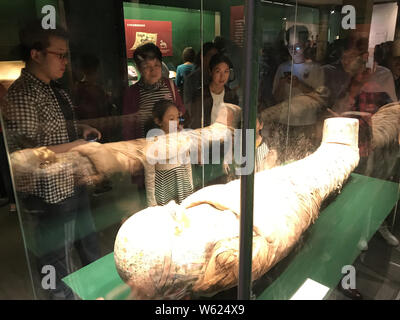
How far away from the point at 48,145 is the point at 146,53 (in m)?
0.52

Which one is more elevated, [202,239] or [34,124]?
[34,124]

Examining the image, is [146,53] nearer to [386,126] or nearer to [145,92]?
[145,92]

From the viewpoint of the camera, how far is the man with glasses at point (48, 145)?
1.16 metres

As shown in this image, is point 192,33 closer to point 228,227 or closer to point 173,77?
point 173,77

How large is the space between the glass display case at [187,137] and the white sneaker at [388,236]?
17cm

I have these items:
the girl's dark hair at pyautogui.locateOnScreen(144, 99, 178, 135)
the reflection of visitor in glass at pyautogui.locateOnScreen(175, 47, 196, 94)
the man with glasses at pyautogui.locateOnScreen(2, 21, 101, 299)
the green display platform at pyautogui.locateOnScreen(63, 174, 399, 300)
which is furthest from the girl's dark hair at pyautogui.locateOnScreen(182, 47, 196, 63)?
the green display platform at pyautogui.locateOnScreen(63, 174, 399, 300)

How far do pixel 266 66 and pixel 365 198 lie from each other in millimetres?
1300

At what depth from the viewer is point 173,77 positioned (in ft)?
4.37

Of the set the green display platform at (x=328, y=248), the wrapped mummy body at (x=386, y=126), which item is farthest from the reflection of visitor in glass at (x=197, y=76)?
the wrapped mummy body at (x=386, y=126)

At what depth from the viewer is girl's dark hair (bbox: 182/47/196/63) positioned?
1293 millimetres

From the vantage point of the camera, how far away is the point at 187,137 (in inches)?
57.2

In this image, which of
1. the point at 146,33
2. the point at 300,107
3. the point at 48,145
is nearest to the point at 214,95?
the point at 146,33

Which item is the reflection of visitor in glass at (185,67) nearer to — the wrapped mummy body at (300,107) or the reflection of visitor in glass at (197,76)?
the reflection of visitor in glass at (197,76)

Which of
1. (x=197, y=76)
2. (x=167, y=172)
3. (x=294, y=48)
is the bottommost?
(x=167, y=172)
